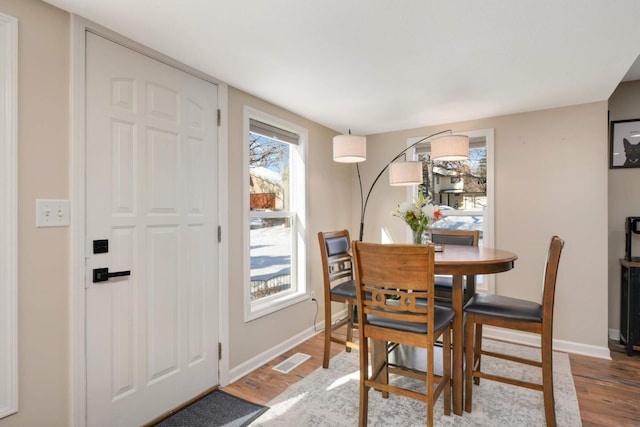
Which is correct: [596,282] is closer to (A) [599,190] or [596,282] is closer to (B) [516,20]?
(A) [599,190]

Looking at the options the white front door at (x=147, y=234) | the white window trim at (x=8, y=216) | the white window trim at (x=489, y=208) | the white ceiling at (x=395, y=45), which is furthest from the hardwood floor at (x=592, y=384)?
the white ceiling at (x=395, y=45)

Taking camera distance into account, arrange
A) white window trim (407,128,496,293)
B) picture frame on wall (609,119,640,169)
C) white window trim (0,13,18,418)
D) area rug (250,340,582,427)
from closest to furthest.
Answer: white window trim (0,13,18,418), area rug (250,340,582,427), picture frame on wall (609,119,640,169), white window trim (407,128,496,293)

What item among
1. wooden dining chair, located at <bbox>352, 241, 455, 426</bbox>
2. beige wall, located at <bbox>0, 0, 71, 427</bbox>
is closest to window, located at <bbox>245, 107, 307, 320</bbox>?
wooden dining chair, located at <bbox>352, 241, 455, 426</bbox>

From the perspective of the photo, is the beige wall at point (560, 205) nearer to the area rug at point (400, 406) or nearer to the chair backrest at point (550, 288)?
the area rug at point (400, 406)

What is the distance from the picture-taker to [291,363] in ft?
9.57

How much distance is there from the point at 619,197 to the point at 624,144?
20.6 inches

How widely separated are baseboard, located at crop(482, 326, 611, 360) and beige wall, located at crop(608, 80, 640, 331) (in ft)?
1.90

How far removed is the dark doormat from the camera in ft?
6.88

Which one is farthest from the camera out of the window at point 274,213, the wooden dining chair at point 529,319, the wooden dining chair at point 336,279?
the window at point 274,213

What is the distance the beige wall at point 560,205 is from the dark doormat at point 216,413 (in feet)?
8.81

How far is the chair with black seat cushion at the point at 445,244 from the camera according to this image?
2.70 meters

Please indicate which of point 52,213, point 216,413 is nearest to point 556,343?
point 216,413

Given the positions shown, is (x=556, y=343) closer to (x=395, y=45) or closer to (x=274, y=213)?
(x=274, y=213)

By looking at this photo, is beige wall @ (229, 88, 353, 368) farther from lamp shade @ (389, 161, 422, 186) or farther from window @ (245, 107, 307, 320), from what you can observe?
lamp shade @ (389, 161, 422, 186)
